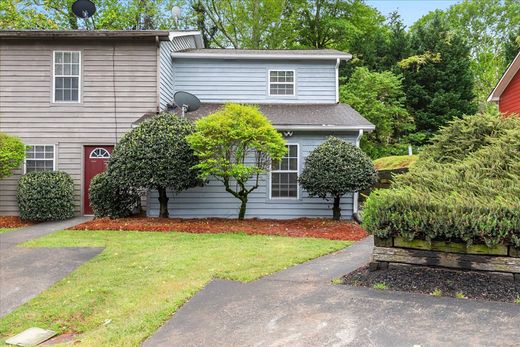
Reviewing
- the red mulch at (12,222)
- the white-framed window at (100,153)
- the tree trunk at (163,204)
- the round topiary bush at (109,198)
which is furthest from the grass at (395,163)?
the red mulch at (12,222)

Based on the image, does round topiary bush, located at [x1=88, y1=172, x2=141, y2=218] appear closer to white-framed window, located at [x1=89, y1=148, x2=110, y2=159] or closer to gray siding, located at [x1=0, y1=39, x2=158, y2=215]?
white-framed window, located at [x1=89, y1=148, x2=110, y2=159]

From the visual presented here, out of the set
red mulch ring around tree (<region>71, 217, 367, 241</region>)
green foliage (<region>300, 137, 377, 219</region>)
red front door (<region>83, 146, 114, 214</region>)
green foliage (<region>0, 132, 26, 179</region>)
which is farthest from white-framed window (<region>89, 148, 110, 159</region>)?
green foliage (<region>300, 137, 377, 219</region>)

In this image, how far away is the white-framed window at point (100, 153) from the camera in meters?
→ 12.7

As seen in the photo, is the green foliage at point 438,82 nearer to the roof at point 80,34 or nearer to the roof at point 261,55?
the roof at point 261,55

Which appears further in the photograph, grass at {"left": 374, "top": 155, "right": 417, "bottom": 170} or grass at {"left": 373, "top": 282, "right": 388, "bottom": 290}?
grass at {"left": 374, "top": 155, "right": 417, "bottom": 170}

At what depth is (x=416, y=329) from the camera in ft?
12.6

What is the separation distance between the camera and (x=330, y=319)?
414cm

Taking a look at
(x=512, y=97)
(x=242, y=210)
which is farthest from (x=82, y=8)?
(x=512, y=97)

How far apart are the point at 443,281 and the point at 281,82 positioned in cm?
1057

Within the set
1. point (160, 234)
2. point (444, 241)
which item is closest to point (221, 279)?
point (444, 241)

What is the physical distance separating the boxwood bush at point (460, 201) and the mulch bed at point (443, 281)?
448 millimetres

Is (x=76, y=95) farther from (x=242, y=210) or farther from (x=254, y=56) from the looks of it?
(x=242, y=210)

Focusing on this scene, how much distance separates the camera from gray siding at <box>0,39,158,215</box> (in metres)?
12.5

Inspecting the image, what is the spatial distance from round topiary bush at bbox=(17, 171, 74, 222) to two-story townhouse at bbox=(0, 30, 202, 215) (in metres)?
0.74
